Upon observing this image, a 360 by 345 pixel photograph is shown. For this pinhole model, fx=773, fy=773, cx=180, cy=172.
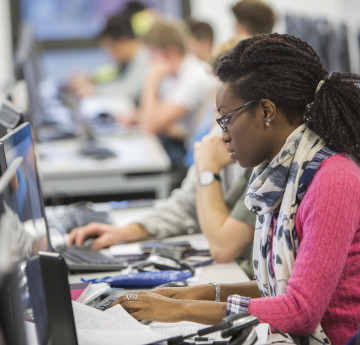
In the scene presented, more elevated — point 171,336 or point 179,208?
point 171,336

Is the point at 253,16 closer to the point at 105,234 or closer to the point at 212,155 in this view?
the point at 212,155

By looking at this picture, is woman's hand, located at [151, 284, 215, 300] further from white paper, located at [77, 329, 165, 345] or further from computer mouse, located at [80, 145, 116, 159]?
computer mouse, located at [80, 145, 116, 159]

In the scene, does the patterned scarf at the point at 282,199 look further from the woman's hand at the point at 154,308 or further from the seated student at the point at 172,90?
the seated student at the point at 172,90

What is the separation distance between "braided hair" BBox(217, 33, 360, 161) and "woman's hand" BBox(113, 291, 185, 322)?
0.43 m

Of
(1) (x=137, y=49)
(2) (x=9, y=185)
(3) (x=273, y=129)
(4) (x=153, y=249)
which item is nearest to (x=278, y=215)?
(3) (x=273, y=129)

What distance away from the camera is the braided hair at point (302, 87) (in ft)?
4.93

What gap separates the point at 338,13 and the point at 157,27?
2.65 metres

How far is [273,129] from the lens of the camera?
155 cm

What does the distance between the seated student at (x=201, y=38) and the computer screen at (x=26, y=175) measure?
3612 millimetres

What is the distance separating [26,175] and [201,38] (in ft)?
12.9

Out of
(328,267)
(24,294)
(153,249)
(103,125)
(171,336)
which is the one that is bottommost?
(103,125)

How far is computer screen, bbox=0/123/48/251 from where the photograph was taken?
4.38ft

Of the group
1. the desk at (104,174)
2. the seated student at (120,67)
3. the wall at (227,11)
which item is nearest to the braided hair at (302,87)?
the desk at (104,174)

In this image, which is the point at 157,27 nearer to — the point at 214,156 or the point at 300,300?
the point at 214,156
